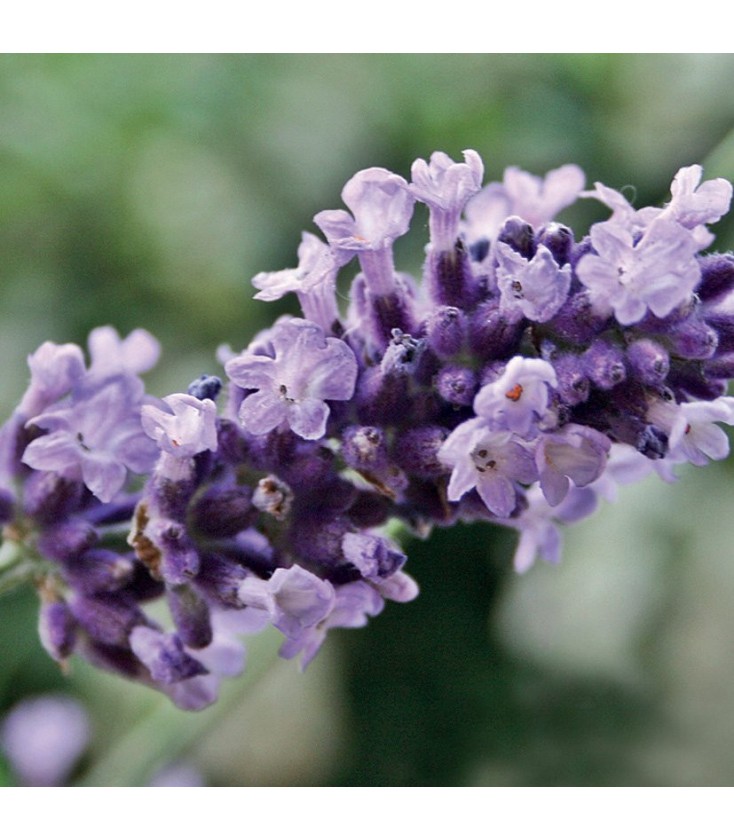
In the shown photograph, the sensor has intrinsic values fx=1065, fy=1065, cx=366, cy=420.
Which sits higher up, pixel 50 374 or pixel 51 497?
pixel 50 374

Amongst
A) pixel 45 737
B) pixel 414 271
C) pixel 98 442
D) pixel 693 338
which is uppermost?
pixel 693 338

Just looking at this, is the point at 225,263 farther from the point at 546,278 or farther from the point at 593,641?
the point at 546,278

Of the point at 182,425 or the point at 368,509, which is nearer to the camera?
the point at 182,425

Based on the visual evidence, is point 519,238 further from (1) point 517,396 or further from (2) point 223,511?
(2) point 223,511

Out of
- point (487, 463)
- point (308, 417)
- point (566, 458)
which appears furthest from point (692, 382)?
point (308, 417)

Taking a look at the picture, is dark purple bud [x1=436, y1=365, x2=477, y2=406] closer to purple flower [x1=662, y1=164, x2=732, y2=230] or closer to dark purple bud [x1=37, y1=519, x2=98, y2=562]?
purple flower [x1=662, y1=164, x2=732, y2=230]

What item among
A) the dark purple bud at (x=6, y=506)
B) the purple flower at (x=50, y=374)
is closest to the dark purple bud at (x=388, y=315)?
the purple flower at (x=50, y=374)

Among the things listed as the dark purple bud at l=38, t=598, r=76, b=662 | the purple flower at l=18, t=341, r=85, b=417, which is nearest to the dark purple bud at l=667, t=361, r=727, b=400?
the purple flower at l=18, t=341, r=85, b=417
